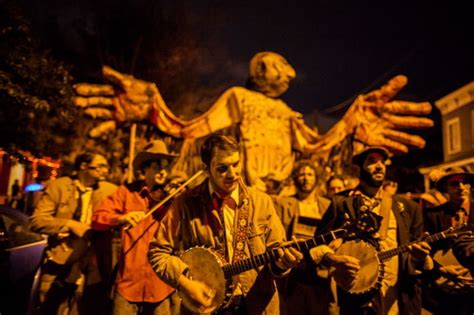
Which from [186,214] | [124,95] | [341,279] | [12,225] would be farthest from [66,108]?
[341,279]

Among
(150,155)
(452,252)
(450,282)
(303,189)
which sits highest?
(150,155)

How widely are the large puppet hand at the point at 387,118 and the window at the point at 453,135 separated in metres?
12.0

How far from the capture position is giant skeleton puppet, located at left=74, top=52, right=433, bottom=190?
19.1 ft

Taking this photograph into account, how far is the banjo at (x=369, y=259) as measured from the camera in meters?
3.16

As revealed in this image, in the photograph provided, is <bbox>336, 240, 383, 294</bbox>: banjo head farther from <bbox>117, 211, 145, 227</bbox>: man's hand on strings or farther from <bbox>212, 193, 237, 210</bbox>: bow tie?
<bbox>117, 211, 145, 227</bbox>: man's hand on strings

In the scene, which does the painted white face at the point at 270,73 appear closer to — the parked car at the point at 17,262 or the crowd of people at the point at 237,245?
the crowd of people at the point at 237,245

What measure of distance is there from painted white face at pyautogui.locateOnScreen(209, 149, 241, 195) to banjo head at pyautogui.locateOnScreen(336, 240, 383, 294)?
1341 millimetres

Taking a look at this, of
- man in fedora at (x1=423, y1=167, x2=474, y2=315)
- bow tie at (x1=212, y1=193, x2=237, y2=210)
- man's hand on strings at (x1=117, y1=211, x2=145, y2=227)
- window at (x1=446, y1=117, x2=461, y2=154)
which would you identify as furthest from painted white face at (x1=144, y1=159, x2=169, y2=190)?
window at (x1=446, y1=117, x2=461, y2=154)

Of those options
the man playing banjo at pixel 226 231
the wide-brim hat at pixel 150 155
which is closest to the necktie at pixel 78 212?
the wide-brim hat at pixel 150 155

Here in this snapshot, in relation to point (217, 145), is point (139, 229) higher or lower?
lower

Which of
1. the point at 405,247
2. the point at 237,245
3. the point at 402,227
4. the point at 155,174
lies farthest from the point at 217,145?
the point at 402,227

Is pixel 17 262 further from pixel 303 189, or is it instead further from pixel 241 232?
pixel 303 189

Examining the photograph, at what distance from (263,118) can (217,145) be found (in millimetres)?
3767

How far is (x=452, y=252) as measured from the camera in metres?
3.65
